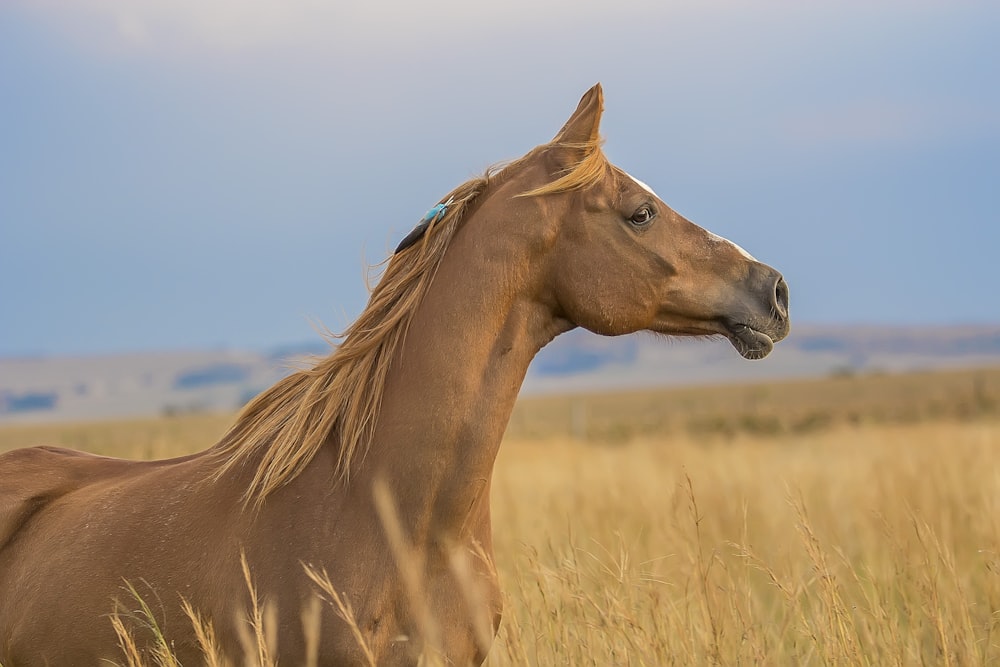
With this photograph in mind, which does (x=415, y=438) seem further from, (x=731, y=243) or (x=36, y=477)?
(x=36, y=477)

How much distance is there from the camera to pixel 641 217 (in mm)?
3633

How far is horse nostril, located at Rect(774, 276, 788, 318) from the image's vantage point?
12.1 ft

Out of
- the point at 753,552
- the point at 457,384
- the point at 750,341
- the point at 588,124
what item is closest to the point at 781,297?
the point at 750,341

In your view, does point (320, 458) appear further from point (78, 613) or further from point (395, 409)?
point (78, 613)

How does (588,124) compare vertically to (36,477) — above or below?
above

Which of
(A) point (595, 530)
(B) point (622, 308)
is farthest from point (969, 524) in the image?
(B) point (622, 308)

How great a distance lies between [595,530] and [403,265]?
489 centimetres

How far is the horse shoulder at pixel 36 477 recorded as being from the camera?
4.35 m

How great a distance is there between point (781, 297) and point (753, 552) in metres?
1.64

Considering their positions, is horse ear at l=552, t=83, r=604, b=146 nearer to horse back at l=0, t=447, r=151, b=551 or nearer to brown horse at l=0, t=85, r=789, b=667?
brown horse at l=0, t=85, r=789, b=667

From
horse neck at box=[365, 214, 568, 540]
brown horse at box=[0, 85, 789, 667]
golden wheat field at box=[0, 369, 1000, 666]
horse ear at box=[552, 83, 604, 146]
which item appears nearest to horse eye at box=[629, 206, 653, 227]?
brown horse at box=[0, 85, 789, 667]

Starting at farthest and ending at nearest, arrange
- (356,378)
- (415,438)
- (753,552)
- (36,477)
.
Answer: (753,552), (36,477), (356,378), (415,438)

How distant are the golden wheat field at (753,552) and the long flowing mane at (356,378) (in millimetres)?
889

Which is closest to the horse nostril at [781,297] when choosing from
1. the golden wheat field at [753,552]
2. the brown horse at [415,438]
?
the brown horse at [415,438]
